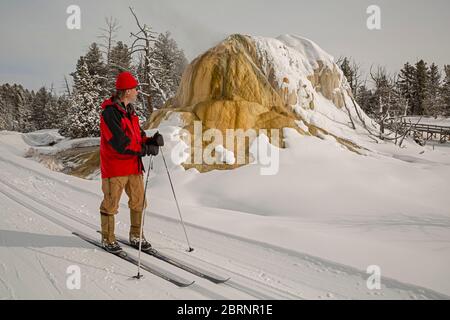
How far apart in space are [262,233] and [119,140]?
240 centimetres

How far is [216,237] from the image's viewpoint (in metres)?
4.55

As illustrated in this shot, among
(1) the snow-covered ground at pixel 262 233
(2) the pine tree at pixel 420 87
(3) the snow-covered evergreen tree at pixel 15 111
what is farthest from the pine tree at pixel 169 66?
(2) the pine tree at pixel 420 87

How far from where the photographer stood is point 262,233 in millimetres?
4637

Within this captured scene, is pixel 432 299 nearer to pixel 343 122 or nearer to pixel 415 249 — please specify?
pixel 415 249

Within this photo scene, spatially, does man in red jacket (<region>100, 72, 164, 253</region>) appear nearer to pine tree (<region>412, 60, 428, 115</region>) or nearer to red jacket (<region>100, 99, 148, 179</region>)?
red jacket (<region>100, 99, 148, 179</region>)

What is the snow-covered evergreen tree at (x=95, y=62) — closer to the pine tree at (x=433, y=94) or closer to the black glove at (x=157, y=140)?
the black glove at (x=157, y=140)

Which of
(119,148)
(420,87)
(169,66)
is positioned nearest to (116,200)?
(119,148)

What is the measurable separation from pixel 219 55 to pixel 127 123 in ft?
29.9

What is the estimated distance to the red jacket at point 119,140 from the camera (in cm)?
374

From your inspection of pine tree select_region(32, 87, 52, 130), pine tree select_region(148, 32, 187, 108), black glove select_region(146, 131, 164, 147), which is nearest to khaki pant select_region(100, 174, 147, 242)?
black glove select_region(146, 131, 164, 147)

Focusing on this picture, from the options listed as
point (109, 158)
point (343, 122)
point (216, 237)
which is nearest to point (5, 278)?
point (109, 158)

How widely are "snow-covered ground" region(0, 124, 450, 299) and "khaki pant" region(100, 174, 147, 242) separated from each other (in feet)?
1.16

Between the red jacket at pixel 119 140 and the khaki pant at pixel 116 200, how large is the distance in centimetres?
10
